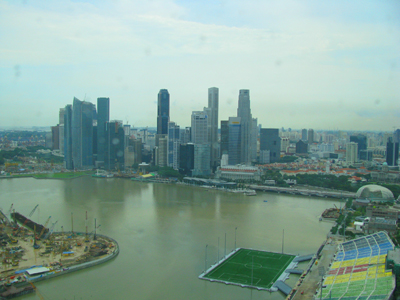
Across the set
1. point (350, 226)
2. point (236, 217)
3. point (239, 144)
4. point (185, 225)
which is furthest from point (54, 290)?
point (239, 144)

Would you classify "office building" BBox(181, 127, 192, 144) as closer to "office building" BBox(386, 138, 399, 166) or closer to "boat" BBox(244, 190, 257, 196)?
"boat" BBox(244, 190, 257, 196)

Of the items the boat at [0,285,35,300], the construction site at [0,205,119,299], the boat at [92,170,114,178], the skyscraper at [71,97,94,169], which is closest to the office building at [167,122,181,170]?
the boat at [92,170,114,178]

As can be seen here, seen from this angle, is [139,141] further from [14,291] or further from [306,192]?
[14,291]

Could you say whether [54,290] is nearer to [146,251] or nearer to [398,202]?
[146,251]

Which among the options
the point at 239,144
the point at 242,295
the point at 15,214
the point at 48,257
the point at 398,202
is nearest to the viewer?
the point at 242,295

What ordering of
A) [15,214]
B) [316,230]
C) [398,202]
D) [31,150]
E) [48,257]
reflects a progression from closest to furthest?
1. [48,257]
2. [316,230]
3. [15,214]
4. [398,202]
5. [31,150]
